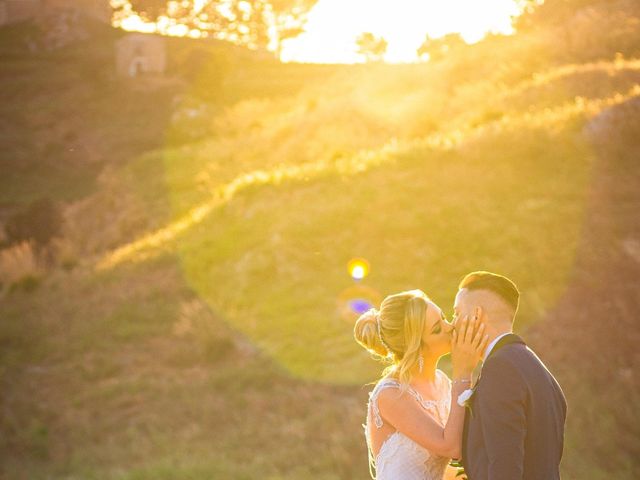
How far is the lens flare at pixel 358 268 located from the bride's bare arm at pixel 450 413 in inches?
559

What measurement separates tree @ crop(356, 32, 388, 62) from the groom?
11258 cm

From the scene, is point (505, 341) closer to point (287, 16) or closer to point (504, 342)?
point (504, 342)

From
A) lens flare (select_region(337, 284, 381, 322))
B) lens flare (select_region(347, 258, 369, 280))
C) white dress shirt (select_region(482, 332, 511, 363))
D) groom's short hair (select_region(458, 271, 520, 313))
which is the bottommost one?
lens flare (select_region(337, 284, 381, 322))

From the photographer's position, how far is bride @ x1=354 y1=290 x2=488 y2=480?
3.50 m

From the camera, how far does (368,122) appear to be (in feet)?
126

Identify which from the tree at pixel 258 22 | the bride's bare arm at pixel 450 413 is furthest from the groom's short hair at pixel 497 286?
the tree at pixel 258 22

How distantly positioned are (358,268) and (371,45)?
99516 millimetres

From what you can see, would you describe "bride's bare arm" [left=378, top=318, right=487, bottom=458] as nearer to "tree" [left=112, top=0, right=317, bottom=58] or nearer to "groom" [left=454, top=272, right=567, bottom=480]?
"groom" [left=454, top=272, right=567, bottom=480]

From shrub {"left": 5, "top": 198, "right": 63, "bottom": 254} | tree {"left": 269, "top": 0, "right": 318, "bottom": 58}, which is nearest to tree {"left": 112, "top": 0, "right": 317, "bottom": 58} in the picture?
tree {"left": 269, "top": 0, "right": 318, "bottom": 58}

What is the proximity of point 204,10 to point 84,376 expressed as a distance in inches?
2153

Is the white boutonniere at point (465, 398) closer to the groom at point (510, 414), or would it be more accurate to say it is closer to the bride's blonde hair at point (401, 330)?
the groom at point (510, 414)

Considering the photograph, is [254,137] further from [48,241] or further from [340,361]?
[340,361]

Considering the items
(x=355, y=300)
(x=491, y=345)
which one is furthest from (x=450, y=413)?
(x=355, y=300)

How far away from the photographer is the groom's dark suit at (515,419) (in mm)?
2914
